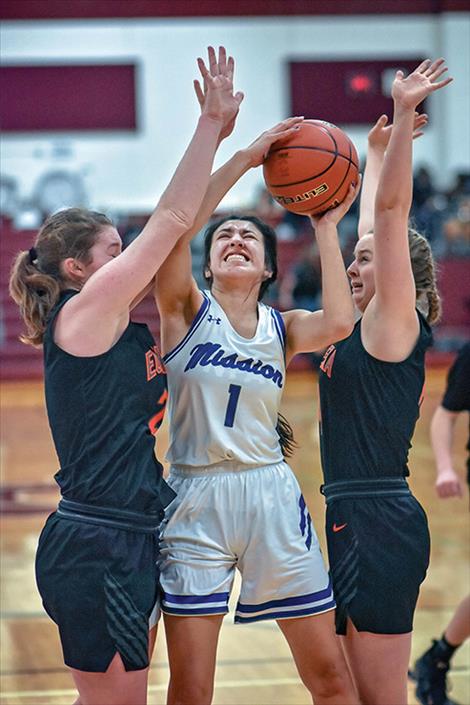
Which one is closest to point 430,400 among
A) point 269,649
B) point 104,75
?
point 269,649

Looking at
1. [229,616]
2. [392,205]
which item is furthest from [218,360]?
[229,616]

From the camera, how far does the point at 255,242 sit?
3631 millimetres

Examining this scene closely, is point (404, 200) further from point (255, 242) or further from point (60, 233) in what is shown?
point (60, 233)

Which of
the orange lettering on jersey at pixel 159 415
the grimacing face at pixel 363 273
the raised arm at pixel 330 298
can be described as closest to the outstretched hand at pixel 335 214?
the raised arm at pixel 330 298

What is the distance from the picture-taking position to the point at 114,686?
304cm

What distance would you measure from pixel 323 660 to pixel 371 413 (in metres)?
0.76

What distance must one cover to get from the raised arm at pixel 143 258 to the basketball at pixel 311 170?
37 centimetres

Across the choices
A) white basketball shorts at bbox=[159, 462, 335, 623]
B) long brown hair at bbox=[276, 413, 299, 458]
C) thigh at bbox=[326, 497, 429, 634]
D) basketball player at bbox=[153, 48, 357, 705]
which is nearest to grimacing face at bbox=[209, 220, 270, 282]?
basketball player at bbox=[153, 48, 357, 705]

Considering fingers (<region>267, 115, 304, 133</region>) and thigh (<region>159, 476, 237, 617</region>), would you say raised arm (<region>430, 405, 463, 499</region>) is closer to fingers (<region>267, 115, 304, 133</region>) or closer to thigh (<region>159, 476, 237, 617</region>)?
thigh (<region>159, 476, 237, 617</region>)

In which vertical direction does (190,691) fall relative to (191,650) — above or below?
below

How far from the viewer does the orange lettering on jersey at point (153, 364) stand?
318cm

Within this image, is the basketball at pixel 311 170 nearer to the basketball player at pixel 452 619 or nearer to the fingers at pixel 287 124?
the fingers at pixel 287 124

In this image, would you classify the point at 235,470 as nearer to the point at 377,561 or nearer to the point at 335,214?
the point at 377,561

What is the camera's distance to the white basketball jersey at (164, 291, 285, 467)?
Answer: 3387 mm
